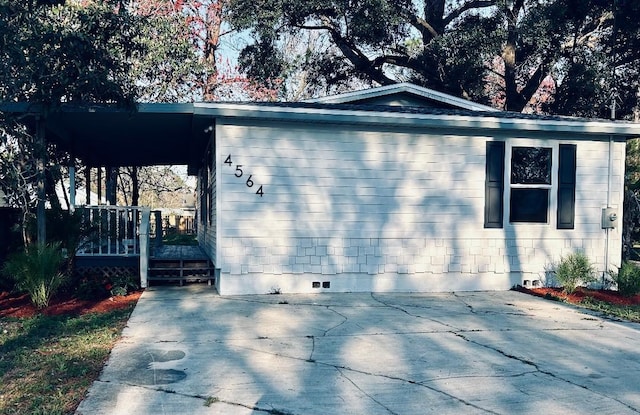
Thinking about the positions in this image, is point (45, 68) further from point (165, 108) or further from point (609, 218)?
point (609, 218)

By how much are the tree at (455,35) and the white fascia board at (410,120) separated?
872 cm

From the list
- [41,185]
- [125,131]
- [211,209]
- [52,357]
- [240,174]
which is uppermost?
[125,131]

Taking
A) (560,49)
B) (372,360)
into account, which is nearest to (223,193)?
(372,360)

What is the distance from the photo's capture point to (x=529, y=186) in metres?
9.30

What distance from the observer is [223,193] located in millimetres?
8469

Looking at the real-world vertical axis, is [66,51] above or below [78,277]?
above

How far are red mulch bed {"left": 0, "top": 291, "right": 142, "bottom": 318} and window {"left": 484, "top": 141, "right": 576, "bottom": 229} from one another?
6.16 meters

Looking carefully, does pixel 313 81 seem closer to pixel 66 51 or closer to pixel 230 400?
pixel 66 51

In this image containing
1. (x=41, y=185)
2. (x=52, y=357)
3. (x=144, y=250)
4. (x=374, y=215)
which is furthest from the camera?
(x=144, y=250)

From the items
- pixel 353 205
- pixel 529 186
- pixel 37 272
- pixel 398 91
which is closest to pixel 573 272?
pixel 529 186

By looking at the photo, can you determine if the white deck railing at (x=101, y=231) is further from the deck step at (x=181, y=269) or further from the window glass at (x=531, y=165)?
the window glass at (x=531, y=165)

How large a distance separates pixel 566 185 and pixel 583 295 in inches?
76.2

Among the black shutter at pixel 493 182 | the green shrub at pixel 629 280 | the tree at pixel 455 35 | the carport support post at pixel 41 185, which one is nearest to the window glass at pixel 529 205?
the black shutter at pixel 493 182

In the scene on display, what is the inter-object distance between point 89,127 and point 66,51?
10.3ft
